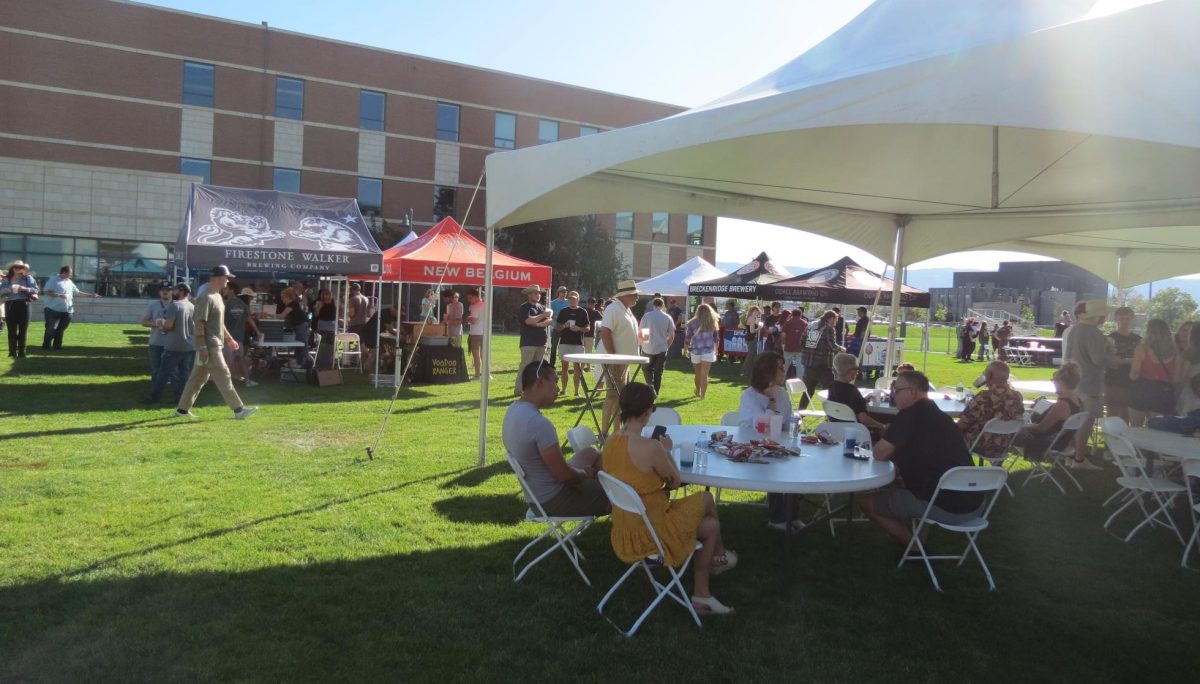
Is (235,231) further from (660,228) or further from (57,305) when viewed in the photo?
(660,228)

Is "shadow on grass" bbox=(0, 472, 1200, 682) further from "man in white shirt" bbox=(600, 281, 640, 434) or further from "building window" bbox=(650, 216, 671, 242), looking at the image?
"building window" bbox=(650, 216, 671, 242)

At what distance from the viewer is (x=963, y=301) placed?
58781mm

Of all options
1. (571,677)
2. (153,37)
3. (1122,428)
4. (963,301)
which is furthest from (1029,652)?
(963,301)

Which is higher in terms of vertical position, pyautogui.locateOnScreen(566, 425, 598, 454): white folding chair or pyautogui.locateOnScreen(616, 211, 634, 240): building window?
pyautogui.locateOnScreen(616, 211, 634, 240): building window

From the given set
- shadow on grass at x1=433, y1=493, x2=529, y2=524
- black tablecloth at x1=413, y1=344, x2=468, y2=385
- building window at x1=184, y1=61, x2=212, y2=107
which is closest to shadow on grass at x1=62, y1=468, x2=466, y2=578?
shadow on grass at x1=433, y1=493, x2=529, y2=524

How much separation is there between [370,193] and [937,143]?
1281 inches

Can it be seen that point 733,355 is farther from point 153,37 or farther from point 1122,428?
point 153,37

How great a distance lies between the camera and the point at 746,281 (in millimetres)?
17141

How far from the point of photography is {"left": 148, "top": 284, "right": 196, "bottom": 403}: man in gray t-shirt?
356 inches

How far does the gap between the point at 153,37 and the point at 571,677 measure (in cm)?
3529

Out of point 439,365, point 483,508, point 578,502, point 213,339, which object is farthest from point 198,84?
point 578,502

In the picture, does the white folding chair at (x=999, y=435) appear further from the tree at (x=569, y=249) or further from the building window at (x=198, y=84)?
the building window at (x=198, y=84)

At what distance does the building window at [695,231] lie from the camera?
142 ft

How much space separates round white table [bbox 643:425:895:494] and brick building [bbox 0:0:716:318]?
Result: 2986 centimetres
